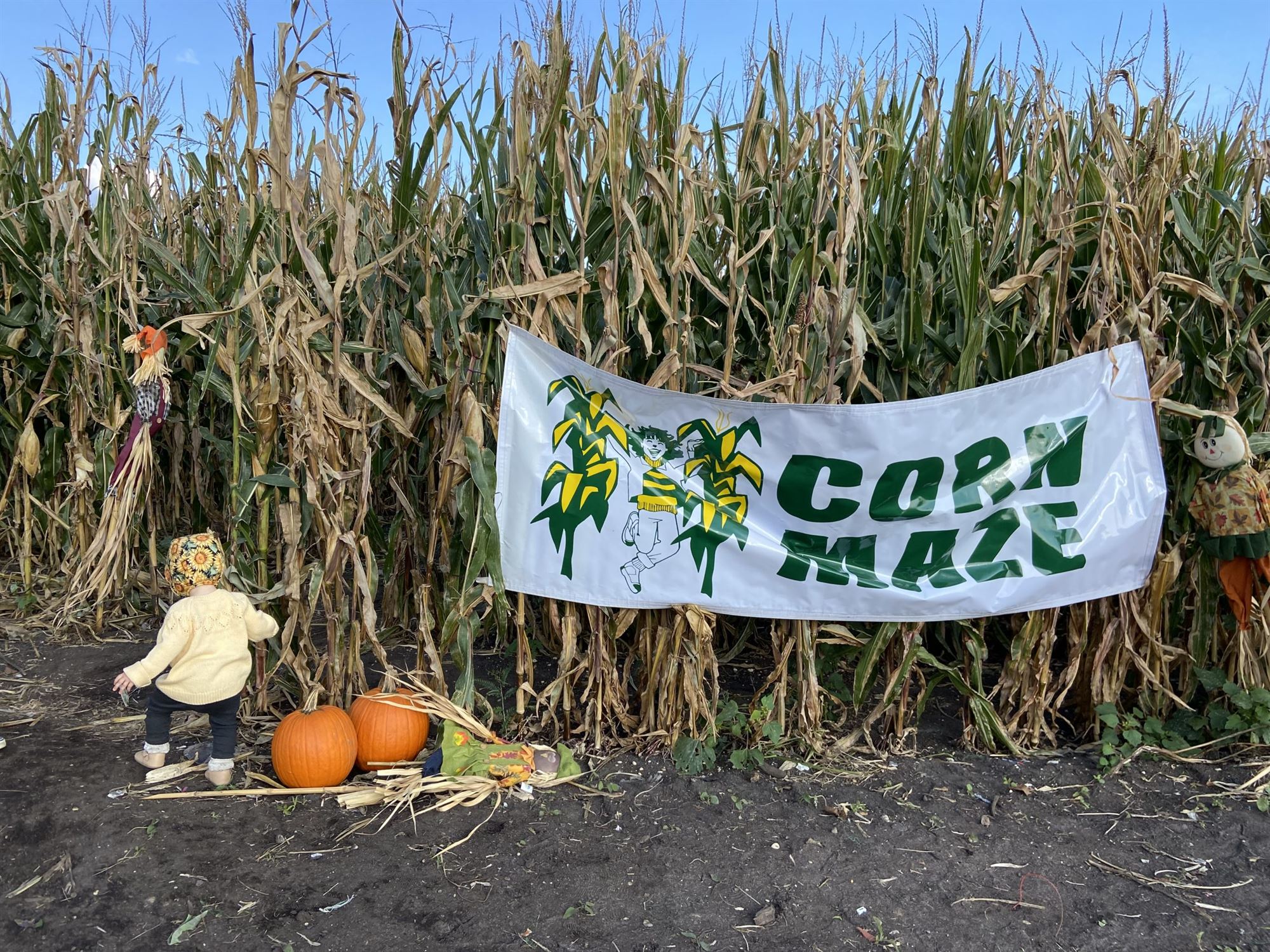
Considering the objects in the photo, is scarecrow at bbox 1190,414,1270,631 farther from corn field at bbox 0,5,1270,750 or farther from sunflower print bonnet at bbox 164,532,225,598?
sunflower print bonnet at bbox 164,532,225,598

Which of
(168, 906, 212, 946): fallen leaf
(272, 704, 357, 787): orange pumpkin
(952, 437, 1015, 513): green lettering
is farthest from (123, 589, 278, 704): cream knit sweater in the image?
(952, 437, 1015, 513): green lettering

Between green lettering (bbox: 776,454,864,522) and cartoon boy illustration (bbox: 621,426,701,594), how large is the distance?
360 mm

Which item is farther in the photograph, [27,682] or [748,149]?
[27,682]

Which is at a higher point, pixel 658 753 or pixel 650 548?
pixel 650 548

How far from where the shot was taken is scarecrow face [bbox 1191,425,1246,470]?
317 centimetres

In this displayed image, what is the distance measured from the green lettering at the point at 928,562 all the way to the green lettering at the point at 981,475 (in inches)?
5.1

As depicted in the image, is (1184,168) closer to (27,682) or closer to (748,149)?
(748,149)

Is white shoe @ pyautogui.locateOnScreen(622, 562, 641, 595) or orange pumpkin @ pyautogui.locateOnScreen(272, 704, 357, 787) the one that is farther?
white shoe @ pyautogui.locateOnScreen(622, 562, 641, 595)

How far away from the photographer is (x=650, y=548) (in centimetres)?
323

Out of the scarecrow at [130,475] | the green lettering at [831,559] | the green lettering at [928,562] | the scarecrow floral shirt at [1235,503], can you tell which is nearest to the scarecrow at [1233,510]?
the scarecrow floral shirt at [1235,503]

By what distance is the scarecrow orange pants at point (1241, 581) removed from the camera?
3268mm

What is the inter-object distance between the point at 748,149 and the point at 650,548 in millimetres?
1517

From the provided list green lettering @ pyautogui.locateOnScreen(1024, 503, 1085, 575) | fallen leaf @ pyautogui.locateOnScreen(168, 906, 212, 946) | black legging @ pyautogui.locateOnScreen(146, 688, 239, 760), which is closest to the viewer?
fallen leaf @ pyautogui.locateOnScreen(168, 906, 212, 946)

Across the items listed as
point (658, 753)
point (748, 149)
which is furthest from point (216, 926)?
point (748, 149)
